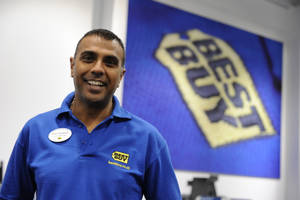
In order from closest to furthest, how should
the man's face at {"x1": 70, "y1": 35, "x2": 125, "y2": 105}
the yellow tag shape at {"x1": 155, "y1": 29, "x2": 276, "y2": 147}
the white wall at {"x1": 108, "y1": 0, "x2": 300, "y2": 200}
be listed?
1. the man's face at {"x1": 70, "y1": 35, "x2": 125, "y2": 105}
2. the yellow tag shape at {"x1": 155, "y1": 29, "x2": 276, "y2": 147}
3. the white wall at {"x1": 108, "y1": 0, "x2": 300, "y2": 200}

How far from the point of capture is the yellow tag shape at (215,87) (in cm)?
366

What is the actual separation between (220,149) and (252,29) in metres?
1.46

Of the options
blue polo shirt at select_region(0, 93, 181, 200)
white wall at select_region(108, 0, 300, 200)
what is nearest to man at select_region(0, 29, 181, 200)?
blue polo shirt at select_region(0, 93, 181, 200)

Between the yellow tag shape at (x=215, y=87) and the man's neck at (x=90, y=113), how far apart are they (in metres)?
2.40

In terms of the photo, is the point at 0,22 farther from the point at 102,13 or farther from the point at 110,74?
the point at 110,74

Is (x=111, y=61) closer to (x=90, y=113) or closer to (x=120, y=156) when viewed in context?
(x=90, y=113)

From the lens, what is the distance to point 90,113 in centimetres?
118

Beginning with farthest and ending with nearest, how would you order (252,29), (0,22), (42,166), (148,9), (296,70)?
(296,70), (252,29), (148,9), (0,22), (42,166)

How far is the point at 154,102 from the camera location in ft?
11.4

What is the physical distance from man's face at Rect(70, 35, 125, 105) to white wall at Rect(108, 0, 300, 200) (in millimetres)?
2689

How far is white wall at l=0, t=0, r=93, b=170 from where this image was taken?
111 inches

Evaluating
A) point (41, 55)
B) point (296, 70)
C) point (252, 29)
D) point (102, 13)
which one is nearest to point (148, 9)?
point (102, 13)

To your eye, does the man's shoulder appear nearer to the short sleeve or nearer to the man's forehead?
the man's forehead

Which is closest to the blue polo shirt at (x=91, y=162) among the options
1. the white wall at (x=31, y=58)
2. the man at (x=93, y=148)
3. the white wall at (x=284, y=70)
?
the man at (x=93, y=148)
